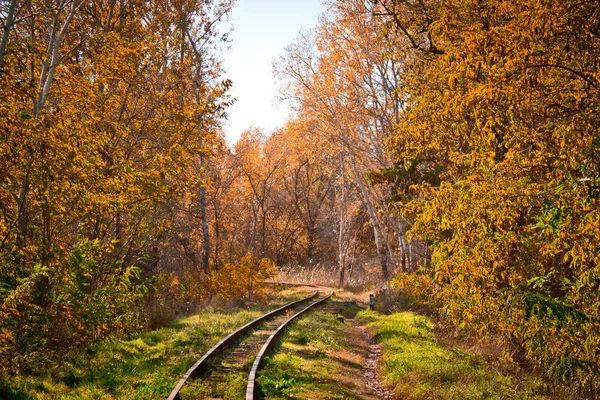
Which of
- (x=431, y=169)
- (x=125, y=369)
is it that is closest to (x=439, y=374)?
(x=125, y=369)

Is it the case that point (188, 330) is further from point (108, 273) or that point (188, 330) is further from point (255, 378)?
point (255, 378)

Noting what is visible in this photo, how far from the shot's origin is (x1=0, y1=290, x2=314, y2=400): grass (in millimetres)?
7641

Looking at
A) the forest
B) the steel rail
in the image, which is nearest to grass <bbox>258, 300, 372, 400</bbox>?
the steel rail

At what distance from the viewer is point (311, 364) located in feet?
35.3

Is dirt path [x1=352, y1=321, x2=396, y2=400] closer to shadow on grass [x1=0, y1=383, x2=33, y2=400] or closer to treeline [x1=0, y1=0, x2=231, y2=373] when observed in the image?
treeline [x1=0, y1=0, x2=231, y2=373]

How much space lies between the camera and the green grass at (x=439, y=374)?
27.4 ft

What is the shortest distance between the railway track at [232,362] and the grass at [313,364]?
0.28 meters

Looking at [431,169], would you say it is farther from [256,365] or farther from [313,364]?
[256,365]

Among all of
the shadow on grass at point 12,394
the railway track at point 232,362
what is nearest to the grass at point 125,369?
the shadow on grass at point 12,394

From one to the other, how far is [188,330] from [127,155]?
520cm

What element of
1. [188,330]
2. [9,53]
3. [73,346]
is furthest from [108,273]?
[9,53]

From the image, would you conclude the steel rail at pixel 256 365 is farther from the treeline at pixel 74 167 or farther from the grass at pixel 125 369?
the treeline at pixel 74 167

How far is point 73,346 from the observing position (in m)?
9.50

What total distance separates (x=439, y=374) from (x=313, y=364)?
2767 millimetres
